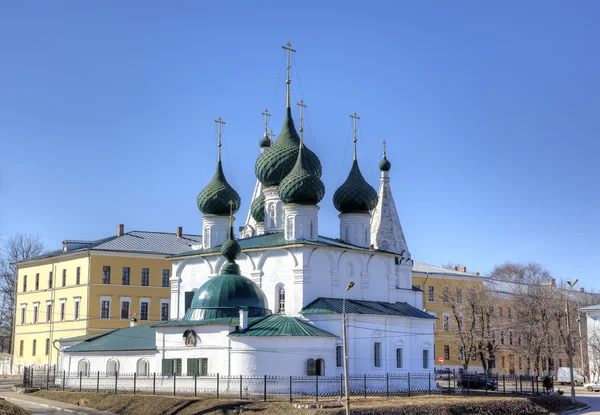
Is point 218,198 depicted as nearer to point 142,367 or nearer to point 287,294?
point 287,294

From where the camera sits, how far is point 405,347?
133ft

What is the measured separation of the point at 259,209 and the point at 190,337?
1142cm

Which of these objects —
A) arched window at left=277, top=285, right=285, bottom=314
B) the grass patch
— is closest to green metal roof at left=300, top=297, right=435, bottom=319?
arched window at left=277, top=285, right=285, bottom=314

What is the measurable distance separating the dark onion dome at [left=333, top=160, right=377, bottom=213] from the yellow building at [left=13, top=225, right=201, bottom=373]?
17.6 m

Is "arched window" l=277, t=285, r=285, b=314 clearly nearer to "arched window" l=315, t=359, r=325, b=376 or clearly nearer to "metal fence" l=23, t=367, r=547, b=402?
"arched window" l=315, t=359, r=325, b=376

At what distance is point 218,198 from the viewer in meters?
45.3

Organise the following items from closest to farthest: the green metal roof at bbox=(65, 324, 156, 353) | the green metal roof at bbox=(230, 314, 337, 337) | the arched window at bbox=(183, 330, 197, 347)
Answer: the green metal roof at bbox=(230, 314, 337, 337) → the arched window at bbox=(183, 330, 197, 347) → the green metal roof at bbox=(65, 324, 156, 353)

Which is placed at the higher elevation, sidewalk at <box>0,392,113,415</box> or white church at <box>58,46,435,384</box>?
white church at <box>58,46,435,384</box>

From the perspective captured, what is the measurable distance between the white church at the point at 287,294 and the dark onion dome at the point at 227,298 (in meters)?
0.05

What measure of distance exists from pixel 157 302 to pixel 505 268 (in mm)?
38817

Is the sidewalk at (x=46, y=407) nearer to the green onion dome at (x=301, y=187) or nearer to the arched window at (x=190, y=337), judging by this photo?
the arched window at (x=190, y=337)

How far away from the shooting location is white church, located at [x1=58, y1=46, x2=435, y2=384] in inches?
1391

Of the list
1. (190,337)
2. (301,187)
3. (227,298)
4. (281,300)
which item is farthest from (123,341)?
(301,187)

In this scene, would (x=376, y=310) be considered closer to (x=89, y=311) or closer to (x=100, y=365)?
(x=100, y=365)
